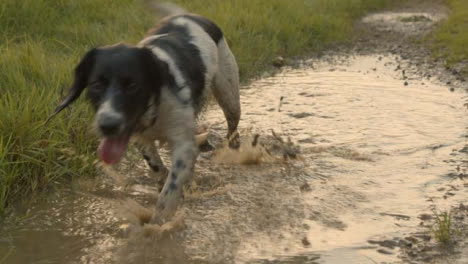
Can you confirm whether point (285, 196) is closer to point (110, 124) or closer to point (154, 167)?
point (154, 167)

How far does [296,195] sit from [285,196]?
0.24ft

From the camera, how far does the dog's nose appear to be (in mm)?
3002

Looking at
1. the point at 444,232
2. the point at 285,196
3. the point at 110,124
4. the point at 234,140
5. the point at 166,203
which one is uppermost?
the point at 110,124

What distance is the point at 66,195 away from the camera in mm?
4023

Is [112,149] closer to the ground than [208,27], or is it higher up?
closer to the ground

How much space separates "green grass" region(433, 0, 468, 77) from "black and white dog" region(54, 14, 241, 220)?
4265mm

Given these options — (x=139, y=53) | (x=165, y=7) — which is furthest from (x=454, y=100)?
(x=139, y=53)

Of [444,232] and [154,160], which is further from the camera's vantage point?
[154,160]

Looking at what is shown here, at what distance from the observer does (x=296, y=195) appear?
13.3 feet

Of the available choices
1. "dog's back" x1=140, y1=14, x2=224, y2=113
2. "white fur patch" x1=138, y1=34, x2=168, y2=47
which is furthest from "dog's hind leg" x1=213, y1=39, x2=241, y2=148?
"white fur patch" x1=138, y1=34, x2=168, y2=47

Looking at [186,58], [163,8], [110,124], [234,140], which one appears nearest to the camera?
[110,124]

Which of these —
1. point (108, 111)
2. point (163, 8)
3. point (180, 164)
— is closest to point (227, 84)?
point (180, 164)

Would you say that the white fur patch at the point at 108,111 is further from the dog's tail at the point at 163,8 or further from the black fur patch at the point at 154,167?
the dog's tail at the point at 163,8

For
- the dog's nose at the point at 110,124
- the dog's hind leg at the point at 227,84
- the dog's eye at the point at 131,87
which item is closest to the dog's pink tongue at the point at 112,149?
the dog's nose at the point at 110,124
